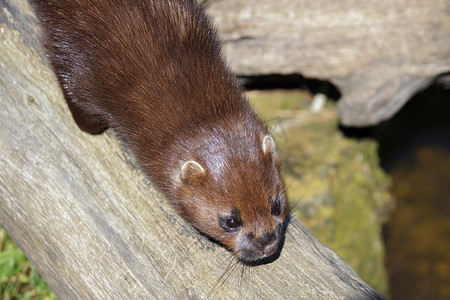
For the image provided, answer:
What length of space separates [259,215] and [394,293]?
14.4 ft

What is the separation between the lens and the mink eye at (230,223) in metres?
3.24

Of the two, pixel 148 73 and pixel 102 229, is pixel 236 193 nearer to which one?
pixel 102 229

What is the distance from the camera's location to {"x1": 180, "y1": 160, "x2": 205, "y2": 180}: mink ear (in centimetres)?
325

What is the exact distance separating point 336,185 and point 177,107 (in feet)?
12.3

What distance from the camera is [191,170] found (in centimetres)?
329

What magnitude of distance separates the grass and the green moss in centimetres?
316

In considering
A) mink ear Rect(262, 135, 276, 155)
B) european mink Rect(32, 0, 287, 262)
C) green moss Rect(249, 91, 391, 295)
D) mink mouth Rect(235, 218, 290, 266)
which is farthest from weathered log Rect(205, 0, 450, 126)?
mink mouth Rect(235, 218, 290, 266)

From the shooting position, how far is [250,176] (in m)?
3.19

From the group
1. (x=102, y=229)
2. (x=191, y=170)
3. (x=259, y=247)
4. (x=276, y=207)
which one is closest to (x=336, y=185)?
(x=276, y=207)

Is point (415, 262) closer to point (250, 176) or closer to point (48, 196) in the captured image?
point (250, 176)

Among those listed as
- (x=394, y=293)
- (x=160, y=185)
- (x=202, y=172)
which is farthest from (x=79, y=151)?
(x=394, y=293)

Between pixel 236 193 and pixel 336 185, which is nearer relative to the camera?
pixel 236 193

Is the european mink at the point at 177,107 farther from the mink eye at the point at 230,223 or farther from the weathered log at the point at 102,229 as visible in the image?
the weathered log at the point at 102,229

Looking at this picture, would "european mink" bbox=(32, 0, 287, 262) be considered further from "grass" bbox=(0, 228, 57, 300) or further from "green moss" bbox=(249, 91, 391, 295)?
"green moss" bbox=(249, 91, 391, 295)
